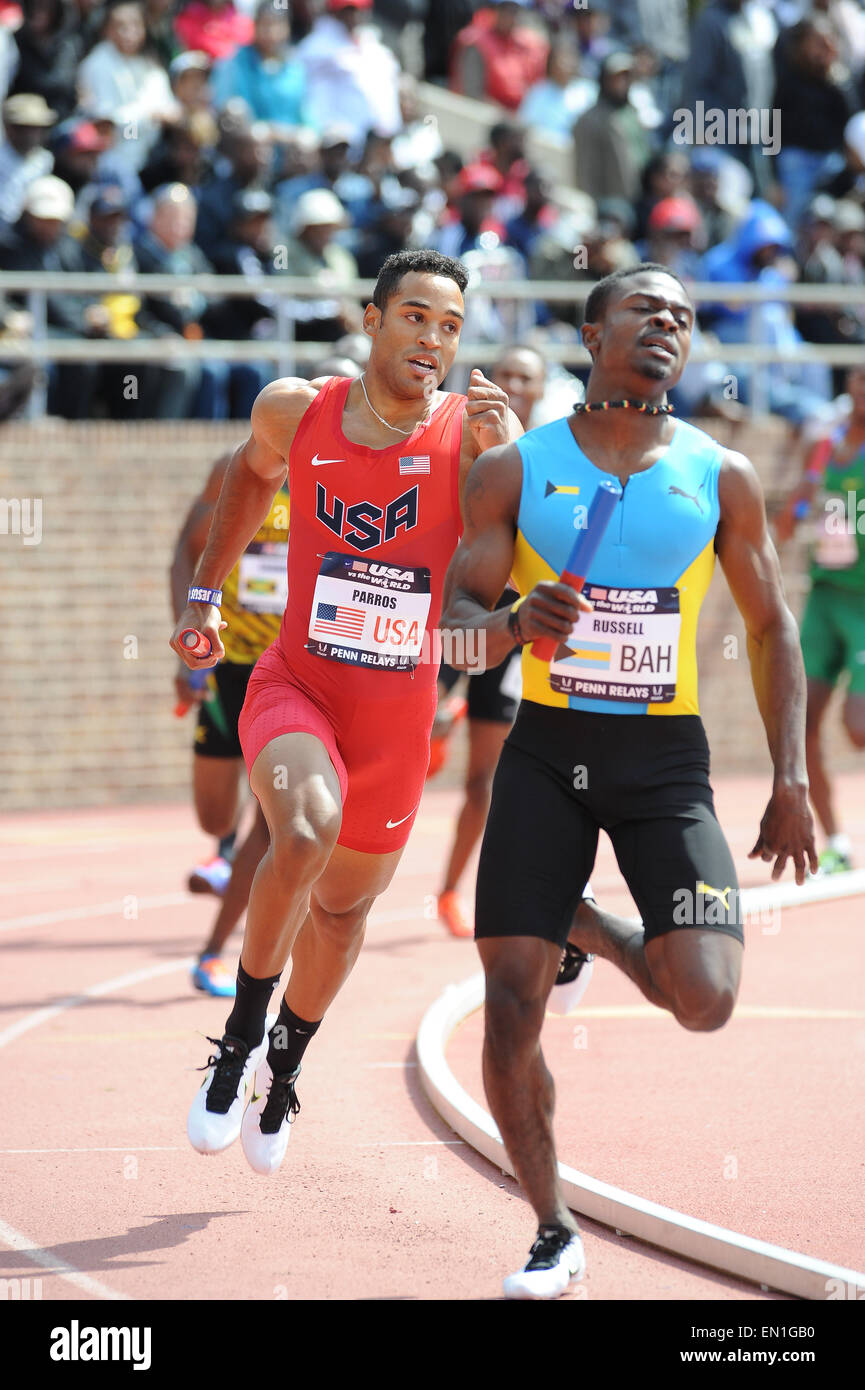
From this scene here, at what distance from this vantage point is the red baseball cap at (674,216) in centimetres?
1689

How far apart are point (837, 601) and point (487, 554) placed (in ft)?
21.7

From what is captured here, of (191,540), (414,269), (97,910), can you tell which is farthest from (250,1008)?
(97,910)

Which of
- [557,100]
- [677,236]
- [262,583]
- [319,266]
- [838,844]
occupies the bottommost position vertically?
[838,844]

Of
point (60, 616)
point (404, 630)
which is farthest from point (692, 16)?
point (404, 630)

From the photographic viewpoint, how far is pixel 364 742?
568 centimetres

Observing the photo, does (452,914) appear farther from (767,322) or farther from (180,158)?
(767,322)

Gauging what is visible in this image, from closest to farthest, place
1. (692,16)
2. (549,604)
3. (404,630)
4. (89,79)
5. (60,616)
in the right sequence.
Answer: (549,604), (404,630), (60,616), (89,79), (692,16)

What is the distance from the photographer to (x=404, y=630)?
18.5 feet

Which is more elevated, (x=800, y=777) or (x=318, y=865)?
(x=800, y=777)

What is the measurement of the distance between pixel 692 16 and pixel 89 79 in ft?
34.9

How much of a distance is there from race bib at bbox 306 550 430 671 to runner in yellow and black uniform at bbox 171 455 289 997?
2.84 meters

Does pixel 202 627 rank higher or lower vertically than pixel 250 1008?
higher

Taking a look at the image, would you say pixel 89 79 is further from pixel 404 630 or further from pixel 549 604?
pixel 549 604

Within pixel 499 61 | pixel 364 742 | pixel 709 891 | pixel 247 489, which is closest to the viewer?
pixel 709 891
